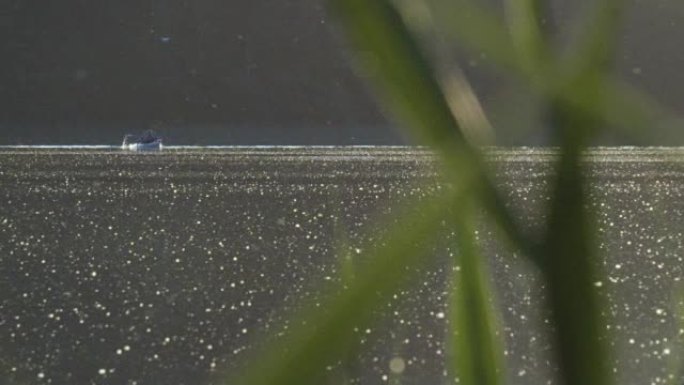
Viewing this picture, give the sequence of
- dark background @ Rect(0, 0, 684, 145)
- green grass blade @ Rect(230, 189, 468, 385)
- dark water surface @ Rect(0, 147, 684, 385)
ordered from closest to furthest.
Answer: green grass blade @ Rect(230, 189, 468, 385), dark water surface @ Rect(0, 147, 684, 385), dark background @ Rect(0, 0, 684, 145)

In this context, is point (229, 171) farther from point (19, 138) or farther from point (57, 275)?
point (19, 138)

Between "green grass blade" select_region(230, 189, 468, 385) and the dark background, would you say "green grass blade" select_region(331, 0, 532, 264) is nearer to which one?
"green grass blade" select_region(230, 189, 468, 385)

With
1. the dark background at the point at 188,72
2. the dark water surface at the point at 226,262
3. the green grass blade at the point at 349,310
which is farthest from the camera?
the dark background at the point at 188,72

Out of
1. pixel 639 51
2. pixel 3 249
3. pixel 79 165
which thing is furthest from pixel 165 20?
pixel 3 249

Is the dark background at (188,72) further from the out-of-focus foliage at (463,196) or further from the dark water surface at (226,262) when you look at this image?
the out-of-focus foliage at (463,196)

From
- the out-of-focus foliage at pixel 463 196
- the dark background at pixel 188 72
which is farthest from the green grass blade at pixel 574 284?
the dark background at pixel 188 72

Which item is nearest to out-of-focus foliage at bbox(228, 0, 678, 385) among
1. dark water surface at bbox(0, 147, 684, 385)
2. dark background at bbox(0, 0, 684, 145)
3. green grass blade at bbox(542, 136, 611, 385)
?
green grass blade at bbox(542, 136, 611, 385)
